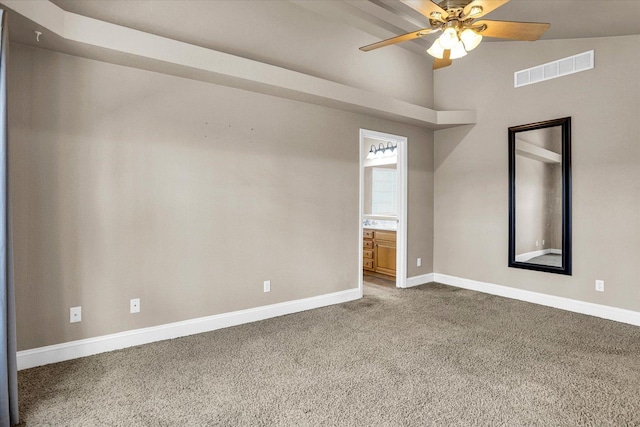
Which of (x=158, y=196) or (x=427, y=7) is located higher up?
(x=427, y=7)

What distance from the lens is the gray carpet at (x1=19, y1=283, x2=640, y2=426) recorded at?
205 centimetres

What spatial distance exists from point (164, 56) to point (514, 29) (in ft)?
8.66

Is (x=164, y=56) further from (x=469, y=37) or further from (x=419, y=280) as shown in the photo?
(x=419, y=280)

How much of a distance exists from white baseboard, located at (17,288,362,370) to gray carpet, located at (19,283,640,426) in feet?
0.31

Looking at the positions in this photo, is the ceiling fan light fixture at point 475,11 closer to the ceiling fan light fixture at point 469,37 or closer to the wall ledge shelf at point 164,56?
the ceiling fan light fixture at point 469,37

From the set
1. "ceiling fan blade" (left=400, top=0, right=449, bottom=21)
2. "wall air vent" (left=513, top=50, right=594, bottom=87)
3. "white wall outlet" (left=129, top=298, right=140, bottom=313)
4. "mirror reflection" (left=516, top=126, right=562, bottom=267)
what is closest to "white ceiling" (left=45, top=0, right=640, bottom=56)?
"wall air vent" (left=513, top=50, right=594, bottom=87)

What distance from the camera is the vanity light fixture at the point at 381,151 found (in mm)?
6395

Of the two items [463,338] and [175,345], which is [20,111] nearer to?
[175,345]

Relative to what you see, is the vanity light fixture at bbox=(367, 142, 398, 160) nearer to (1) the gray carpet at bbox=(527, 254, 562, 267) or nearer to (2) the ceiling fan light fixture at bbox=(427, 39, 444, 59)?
(1) the gray carpet at bbox=(527, 254, 562, 267)

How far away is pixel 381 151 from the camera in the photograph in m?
6.64

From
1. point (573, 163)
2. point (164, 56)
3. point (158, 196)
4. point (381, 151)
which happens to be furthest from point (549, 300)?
point (164, 56)

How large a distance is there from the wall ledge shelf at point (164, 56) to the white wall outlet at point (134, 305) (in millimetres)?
2001

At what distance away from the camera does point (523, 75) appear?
4.44m

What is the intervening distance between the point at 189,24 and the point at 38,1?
1.21 metres
